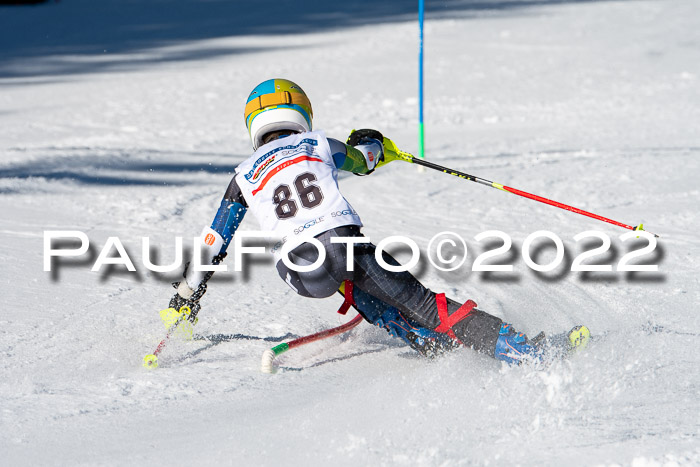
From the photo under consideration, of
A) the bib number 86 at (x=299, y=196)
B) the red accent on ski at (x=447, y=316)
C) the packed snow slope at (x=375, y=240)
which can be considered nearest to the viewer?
the packed snow slope at (x=375, y=240)

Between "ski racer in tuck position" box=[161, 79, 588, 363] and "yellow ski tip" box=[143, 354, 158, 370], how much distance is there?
181mm

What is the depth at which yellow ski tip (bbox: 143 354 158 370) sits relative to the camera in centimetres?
398

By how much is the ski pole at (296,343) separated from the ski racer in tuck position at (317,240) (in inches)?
15.4

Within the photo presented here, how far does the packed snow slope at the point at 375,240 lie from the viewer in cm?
326

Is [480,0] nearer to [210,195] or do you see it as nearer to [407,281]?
[210,195]

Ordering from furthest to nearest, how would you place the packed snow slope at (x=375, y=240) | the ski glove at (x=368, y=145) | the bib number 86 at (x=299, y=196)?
the ski glove at (x=368, y=145)
the bib number 86 at (x=299, y=196)
the packed snow slope at (x=375, y=240)

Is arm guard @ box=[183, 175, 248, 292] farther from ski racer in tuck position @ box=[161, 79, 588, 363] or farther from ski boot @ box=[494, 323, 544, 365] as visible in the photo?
ski boot @ box=[494, 323, 544, 365]

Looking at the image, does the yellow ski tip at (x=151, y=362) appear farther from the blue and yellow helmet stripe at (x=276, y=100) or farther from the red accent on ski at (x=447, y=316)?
the red accent on ski at (x=447, y=316)

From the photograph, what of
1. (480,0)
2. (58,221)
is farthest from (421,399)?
(480,0)

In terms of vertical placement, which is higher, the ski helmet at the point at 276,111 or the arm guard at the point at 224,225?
the ski helmet at the point at 276,111

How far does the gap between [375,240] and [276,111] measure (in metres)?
2.38

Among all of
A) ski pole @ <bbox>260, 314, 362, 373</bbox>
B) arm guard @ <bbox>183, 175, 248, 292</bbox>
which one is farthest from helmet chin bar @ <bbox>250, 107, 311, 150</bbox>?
ski pole @ <bbox>260, 314, 362, 373</bbox>

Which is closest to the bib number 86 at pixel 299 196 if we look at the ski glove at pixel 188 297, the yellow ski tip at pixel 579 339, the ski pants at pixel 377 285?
the ski pants at pixel 377 285

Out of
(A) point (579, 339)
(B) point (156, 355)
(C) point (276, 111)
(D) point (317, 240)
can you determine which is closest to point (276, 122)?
(C) point (276, 111)
